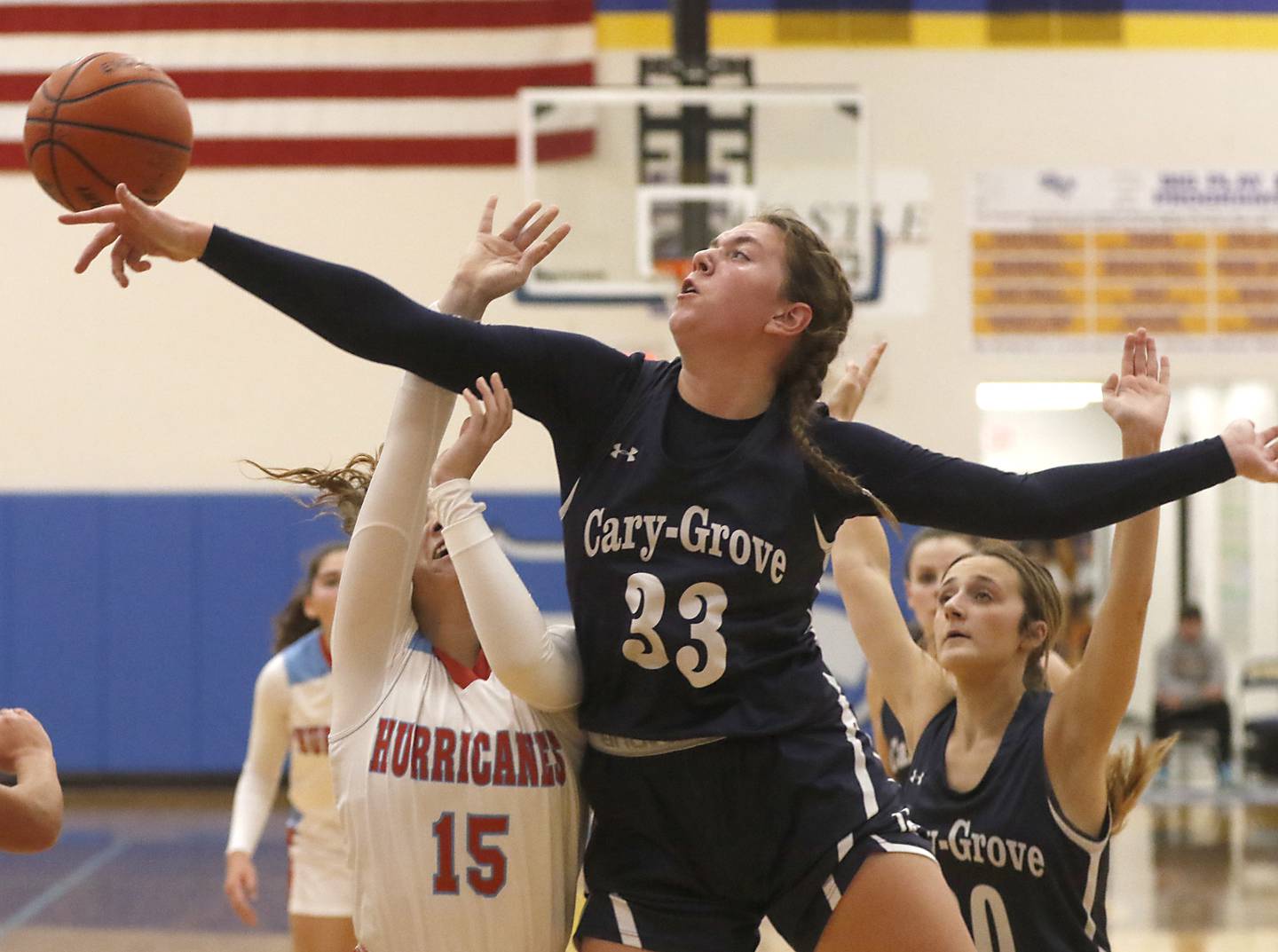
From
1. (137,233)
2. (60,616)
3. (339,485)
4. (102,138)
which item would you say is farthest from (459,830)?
(60,616)

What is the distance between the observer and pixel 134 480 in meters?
10.4

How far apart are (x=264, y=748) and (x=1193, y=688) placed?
7.44m

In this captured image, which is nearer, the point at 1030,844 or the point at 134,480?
the point at 1030,844

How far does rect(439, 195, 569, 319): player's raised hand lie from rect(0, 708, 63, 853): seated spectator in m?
0.90

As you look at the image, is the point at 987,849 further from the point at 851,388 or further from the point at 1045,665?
the point at 851,388

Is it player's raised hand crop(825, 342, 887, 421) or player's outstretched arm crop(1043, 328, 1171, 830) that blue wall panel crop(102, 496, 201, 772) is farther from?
player's outstretched arm crop(1043, 328, 1171, 830)

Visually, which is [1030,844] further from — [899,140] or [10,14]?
[10,14]

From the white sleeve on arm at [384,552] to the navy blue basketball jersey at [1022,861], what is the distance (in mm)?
1137

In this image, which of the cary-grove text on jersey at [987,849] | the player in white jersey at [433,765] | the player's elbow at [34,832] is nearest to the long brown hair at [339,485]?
the player in white jersey at [433,765]

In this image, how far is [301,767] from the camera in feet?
15.3

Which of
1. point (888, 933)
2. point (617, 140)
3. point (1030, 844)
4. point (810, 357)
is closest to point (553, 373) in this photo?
point (810, 357)

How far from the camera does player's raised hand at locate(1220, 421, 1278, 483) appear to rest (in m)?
2.28

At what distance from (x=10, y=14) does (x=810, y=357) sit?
31.2 ft

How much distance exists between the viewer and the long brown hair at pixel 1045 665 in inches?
124
